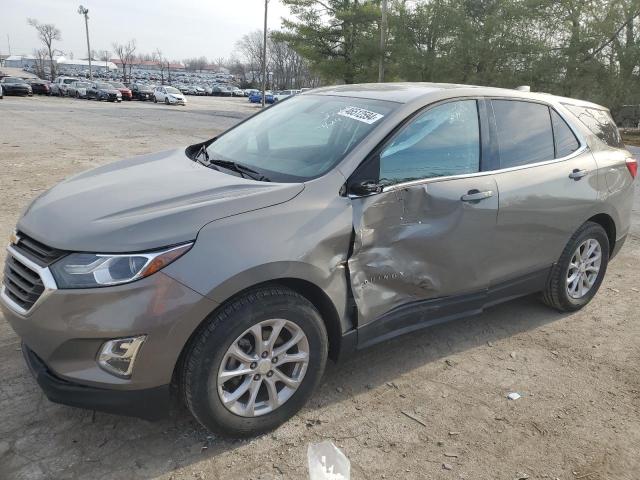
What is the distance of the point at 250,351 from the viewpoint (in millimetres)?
2602

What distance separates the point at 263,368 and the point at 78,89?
4736 centimetres

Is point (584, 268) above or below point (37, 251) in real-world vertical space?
below

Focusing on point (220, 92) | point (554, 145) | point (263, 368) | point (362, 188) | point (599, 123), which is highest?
point (599, 123)

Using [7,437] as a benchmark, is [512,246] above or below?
above

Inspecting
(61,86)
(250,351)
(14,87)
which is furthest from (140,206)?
(61,86)

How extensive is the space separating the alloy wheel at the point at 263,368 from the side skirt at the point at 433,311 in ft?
1.11

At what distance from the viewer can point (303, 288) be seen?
8.90 ft

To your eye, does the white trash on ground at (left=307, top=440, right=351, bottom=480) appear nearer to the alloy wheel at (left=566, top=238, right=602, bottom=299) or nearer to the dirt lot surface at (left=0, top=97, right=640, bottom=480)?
the dirt lot surface at (left=0, top=97, right=640, bottom=480)

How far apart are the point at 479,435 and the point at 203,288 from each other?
166 centimetres

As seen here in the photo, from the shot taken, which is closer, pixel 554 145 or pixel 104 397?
pixel 104 397

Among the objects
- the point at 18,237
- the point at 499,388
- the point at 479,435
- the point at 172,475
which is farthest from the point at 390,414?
the point at 18,237

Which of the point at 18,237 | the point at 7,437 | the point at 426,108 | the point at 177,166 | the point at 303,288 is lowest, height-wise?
the point at 7,437

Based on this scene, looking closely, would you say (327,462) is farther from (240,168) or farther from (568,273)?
(568,273)

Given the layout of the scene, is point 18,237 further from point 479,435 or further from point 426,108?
point 479,435
